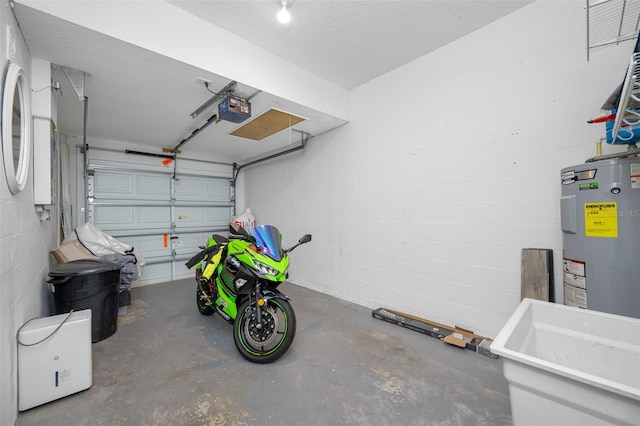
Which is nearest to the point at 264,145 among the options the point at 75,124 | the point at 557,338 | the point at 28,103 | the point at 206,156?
the point at 206,156

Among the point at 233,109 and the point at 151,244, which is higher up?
the point at 233,109

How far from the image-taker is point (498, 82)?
85.9 inches

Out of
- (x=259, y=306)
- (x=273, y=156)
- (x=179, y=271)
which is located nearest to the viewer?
(x=259, y=306)

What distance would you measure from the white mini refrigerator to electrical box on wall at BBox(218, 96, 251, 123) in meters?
2.09

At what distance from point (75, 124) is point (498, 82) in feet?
17.1

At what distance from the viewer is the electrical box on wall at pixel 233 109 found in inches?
100

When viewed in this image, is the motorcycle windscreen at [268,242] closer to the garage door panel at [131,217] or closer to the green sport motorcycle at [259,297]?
the green sport motorcycle at [259,297]

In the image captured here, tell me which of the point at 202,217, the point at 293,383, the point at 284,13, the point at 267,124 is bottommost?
the point at 293,383

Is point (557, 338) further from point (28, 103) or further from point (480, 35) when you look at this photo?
point (28, 103)

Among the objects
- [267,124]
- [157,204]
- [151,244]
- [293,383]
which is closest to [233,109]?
[267,124]

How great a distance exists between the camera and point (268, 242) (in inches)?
82.2

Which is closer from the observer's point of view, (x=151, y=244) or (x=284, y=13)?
(x=284, y=13)

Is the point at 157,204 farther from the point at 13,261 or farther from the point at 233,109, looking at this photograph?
the point at 13,261

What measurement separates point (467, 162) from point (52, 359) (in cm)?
351
